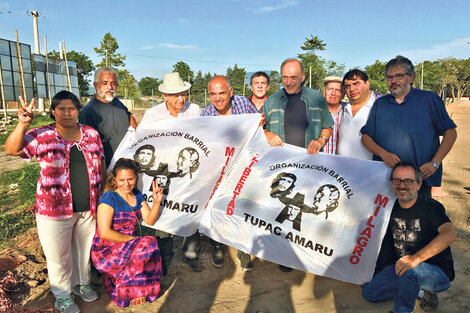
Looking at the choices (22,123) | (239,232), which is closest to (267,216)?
(239,232)

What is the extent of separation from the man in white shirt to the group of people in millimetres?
13

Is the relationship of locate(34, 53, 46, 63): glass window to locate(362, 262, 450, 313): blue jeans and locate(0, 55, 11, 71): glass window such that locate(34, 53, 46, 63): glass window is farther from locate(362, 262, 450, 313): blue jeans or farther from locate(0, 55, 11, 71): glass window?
locate(362, 262, 450, 313): blue jeans

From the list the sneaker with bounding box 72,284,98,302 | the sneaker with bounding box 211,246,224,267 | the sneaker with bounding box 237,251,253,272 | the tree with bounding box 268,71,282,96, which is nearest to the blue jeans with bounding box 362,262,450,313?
the sneaker with bounding box 237,251,253,272

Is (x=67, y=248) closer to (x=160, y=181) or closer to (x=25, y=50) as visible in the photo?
(x=160, y=181)

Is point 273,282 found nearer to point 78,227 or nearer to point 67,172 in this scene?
point 78,227

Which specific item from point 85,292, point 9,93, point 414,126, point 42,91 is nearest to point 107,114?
point 85,292

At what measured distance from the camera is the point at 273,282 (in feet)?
12.7

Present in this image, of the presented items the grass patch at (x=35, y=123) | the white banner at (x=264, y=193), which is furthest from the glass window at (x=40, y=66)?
the white banner at (x=264, y=193)

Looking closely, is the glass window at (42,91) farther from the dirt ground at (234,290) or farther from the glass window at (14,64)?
the dirt ground at (234,290)

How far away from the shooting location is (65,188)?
121 inches

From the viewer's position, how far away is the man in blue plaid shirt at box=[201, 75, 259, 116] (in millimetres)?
4031

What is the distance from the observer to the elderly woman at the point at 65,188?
9.77ft

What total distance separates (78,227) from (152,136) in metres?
1.28

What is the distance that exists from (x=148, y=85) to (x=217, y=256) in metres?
67.2
